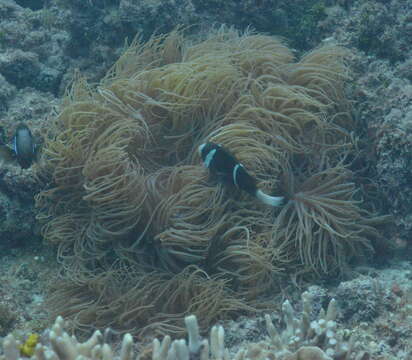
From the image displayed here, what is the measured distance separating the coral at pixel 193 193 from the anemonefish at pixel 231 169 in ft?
0.68

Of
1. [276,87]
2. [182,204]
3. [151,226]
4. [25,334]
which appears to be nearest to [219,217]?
[182,204]

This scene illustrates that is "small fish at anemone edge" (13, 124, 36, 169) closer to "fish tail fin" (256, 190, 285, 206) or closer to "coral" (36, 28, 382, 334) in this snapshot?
"coral" (36, 28, 382, 334)

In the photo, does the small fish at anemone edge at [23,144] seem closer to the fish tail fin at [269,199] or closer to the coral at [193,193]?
the coral at [193,193]

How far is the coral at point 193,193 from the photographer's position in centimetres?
340

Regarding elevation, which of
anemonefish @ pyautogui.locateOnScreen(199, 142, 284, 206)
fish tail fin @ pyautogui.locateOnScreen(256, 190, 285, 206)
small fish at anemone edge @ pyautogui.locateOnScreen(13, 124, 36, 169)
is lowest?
small fish at anemone edge @ pyautogui.locateOnScreen(13, 124, 36, 169)

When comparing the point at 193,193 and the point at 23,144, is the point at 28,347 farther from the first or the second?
the point at 23,144

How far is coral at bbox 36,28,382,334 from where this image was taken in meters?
3.40

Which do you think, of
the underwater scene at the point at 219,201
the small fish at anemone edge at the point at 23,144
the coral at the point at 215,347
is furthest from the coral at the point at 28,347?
the small fish at anemone edge at the point at 23,144

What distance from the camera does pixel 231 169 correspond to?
3.34 m

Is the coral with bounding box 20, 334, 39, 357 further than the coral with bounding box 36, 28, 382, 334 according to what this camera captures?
No

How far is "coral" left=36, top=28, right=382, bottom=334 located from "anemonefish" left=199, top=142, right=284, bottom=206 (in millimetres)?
206

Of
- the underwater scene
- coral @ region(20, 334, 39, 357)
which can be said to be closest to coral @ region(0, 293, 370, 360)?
the underwater scene

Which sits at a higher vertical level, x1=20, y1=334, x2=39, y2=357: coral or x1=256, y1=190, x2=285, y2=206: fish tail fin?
x1=256, y1=190, x2=285, y2=206: fish tail fin

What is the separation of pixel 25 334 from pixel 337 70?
3.59 m
